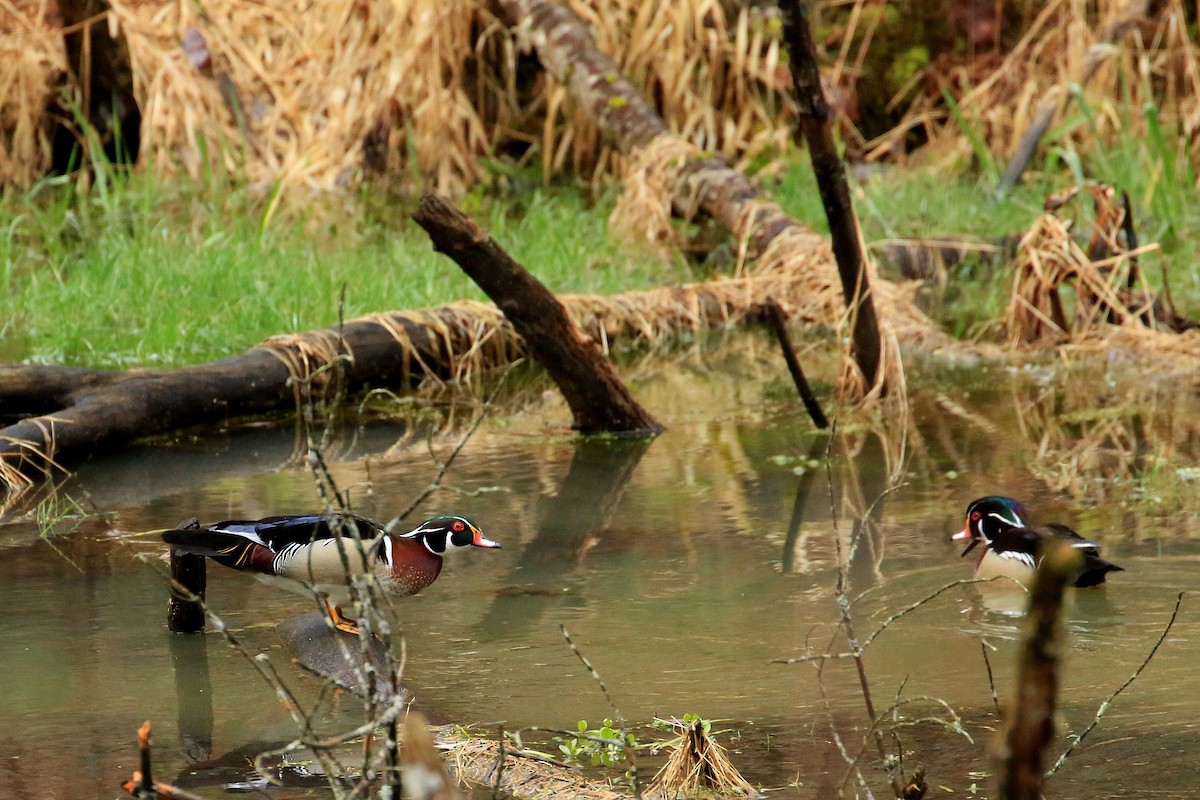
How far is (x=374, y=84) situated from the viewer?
11.8 metres

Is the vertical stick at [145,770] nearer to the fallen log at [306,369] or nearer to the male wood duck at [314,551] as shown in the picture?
the male wood duck at [314,551]

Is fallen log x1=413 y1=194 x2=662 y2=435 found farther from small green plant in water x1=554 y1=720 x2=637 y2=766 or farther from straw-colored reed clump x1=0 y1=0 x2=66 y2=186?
straw-colored reed clump x1=0 y1=0 x2=66 y2=186

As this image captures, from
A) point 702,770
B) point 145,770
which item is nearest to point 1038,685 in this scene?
point 145,770

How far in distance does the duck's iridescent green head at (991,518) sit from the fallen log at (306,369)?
81.0 inches

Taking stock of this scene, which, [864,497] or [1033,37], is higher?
[1033,37]

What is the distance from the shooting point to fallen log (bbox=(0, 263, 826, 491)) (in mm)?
6266

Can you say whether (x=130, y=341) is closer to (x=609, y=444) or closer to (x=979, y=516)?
(x=609, y=444)

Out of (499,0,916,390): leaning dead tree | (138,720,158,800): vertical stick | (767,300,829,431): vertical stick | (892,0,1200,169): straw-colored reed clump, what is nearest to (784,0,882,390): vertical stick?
(767,300,829,431): vertical stick

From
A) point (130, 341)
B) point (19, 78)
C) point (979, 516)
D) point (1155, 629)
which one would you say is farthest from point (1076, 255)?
point (19, 78)

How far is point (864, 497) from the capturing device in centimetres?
574

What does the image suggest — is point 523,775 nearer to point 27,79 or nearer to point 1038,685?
point 1038,685

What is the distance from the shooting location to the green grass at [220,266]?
7.81m

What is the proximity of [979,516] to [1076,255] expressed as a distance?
339 centimetres

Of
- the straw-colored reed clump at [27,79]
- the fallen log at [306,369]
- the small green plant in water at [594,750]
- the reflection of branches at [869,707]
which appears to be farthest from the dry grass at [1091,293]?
the straw-colored reed clump at [27,79]
